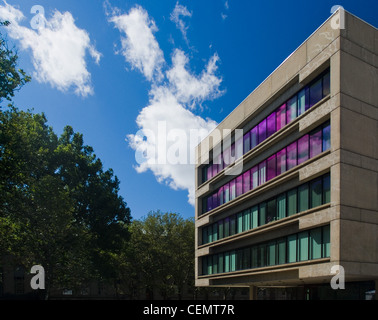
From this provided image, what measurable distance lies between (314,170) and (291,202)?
364cm

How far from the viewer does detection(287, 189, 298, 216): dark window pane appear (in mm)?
26211

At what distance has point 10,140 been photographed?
26.2m

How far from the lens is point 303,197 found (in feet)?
83.1

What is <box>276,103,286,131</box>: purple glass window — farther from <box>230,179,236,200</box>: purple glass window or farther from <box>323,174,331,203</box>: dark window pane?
<box>230,179,236,200</box>: purple glass window

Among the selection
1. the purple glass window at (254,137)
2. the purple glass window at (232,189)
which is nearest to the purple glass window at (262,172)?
the purple glass window at (254,137)

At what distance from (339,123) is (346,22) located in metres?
5.94

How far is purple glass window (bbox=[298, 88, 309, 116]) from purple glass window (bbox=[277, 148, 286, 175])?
321 centimetres

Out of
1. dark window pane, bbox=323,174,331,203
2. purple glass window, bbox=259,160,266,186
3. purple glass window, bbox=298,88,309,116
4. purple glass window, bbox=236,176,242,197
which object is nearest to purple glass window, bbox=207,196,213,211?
purple glass window, bbox=236,176,242,197

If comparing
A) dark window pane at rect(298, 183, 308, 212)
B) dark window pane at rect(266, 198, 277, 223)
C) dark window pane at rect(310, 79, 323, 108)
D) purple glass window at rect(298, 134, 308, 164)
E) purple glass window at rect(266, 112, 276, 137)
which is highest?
dark window pane at rect(310, 79, 323, 108)

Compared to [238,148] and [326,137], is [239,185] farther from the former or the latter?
[326,137]

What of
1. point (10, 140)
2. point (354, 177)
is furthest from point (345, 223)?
point (10, 140)

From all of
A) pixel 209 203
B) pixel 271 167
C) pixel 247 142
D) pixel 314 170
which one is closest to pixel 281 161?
pixel 271 167

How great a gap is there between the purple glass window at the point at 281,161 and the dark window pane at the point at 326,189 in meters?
4.67

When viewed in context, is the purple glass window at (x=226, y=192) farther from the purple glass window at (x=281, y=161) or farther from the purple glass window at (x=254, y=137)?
the purple glass window at (x=281, y=161)
